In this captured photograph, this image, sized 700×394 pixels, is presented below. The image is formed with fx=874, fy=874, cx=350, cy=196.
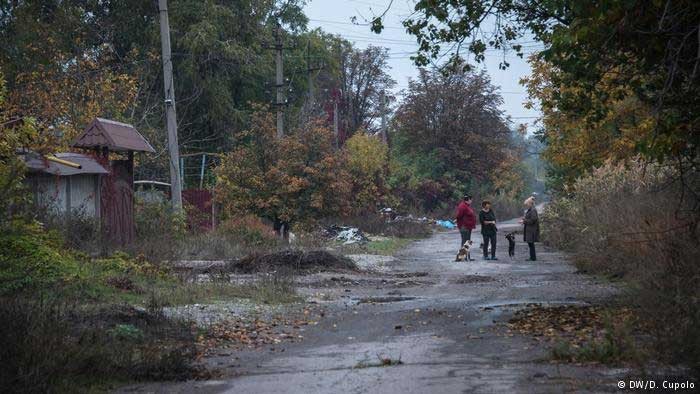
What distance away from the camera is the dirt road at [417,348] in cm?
793

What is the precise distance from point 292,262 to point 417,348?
9734 mm

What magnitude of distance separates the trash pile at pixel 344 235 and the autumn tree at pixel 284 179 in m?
2.62

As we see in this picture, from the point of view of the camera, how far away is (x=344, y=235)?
3488cm

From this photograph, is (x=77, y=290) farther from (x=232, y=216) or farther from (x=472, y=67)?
(x=232, y=216)

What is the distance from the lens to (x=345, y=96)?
250 feet

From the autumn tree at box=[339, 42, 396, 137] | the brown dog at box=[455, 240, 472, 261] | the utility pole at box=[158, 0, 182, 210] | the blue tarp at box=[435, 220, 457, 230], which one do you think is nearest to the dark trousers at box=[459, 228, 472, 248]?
the brown dog at box=[455, 240, 472, 261]

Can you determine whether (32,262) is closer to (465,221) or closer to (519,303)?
(519,303)

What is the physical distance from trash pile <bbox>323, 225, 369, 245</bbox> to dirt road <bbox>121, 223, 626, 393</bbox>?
15.0 m

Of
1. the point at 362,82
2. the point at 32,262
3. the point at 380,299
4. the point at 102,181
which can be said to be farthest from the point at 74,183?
the point at 362,82

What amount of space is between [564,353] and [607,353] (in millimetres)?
452

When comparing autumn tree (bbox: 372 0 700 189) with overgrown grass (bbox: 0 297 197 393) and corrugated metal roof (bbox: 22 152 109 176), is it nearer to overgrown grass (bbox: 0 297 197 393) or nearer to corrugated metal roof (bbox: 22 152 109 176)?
overgrown grass (bbox: 0 297 197 393)

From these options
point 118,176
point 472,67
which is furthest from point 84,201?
point 472,67

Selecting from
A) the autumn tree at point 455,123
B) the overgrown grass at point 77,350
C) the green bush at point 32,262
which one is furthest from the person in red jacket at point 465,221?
the autumn tree at point 455,123

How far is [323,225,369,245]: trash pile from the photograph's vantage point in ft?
111
